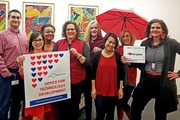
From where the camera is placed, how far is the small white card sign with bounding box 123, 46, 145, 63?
8.18 feet

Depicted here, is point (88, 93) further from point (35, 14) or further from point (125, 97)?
point (35, 14)

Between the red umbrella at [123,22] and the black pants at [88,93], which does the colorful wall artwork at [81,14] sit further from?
the black pants at [88,93]

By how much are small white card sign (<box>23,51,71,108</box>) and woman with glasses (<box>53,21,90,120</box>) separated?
8 cm

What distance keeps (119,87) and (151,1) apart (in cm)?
314

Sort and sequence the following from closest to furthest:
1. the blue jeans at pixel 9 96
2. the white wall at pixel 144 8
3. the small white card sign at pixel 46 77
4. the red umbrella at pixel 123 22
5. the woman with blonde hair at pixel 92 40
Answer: the small white card sign at pixel 46 77
the blue jeans at pixel 9 96
the red umbrella at pixel 123 22
the woman with blonde hair at pixel 92 40
the white wall at pixel 144 8

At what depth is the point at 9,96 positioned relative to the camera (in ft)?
8.64

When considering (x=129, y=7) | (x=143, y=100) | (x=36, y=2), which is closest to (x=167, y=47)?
(x=143, y=100)

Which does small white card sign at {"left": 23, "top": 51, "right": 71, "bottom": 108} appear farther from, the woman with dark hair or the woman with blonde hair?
the woman with blonde hair

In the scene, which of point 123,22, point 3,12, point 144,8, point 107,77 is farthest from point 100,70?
point 144,8

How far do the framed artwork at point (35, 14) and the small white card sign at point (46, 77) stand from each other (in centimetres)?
224

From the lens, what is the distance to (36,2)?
4.29 meters

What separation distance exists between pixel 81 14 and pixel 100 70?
243cm

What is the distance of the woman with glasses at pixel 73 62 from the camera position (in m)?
2.48

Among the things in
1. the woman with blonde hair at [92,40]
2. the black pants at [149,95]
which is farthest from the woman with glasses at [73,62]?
the black pants at [149,95]
